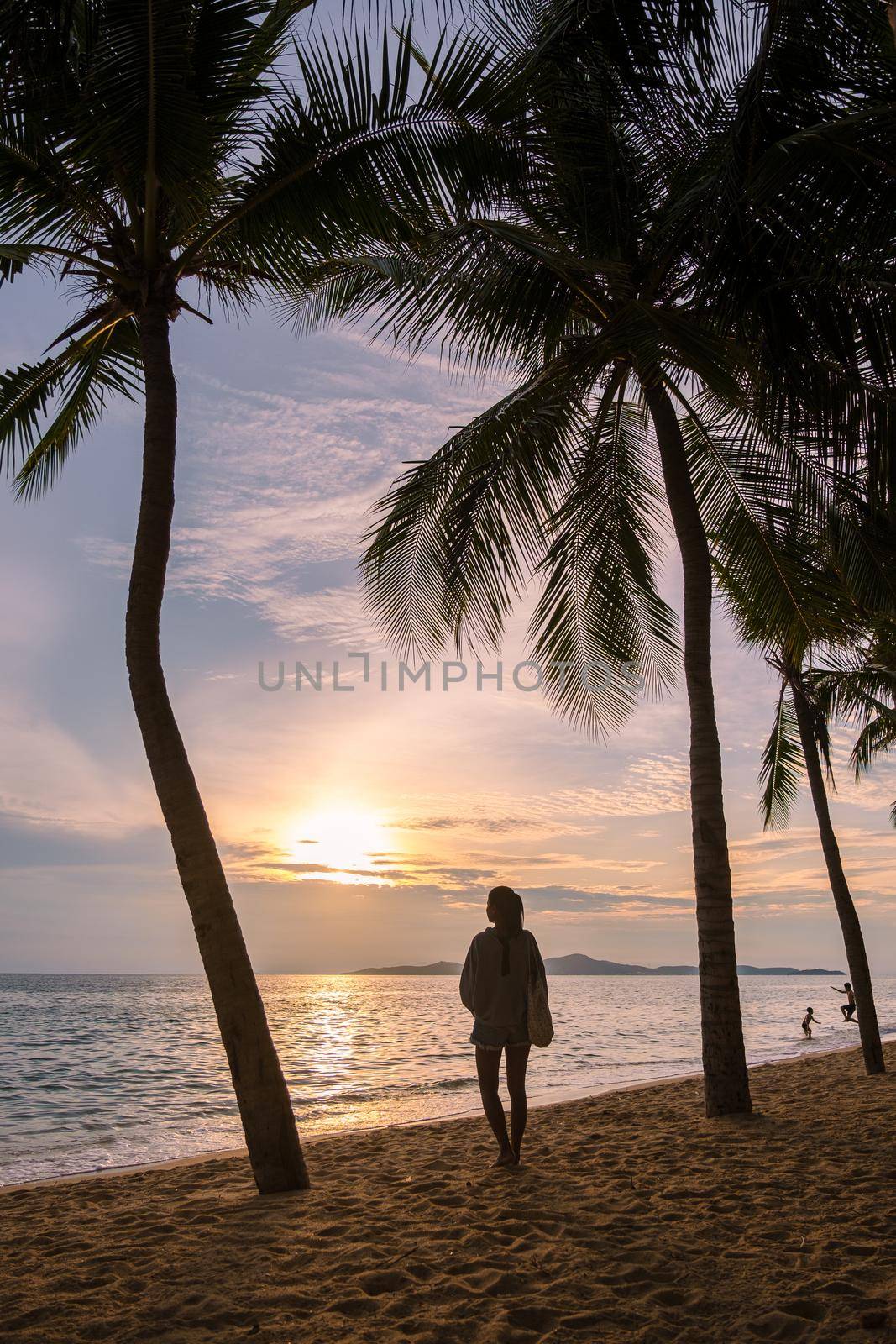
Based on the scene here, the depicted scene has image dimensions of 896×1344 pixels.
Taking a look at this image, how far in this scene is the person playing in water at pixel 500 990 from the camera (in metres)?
5.44

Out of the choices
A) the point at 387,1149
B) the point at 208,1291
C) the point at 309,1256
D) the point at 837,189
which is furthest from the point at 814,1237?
the point at 837,189

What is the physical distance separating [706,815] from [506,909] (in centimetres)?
254

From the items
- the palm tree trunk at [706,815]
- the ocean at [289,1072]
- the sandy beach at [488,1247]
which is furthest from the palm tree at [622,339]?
the ocean at [289,1072]

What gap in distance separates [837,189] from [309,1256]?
5840 mm

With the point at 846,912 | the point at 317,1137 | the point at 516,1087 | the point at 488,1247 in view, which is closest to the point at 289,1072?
the point at 317,1137

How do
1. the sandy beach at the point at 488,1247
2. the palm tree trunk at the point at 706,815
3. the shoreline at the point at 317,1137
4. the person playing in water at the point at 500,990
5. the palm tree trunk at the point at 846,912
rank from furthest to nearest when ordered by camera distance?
the palm tree trunk at the point at 846,912
the palm tree trunk at the point at 706,815
the shoreline at the point at 317,1137
the person playing in water at the point at 500,990
the sandy beach at the point at 488,1247

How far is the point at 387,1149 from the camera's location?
720cm

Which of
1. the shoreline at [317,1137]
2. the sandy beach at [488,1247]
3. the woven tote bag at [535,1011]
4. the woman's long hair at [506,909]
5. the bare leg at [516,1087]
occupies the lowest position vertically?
the shoreline at [317,1137]

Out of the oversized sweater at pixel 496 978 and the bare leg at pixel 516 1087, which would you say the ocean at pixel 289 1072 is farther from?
the oversized sweater at pixel 496 978

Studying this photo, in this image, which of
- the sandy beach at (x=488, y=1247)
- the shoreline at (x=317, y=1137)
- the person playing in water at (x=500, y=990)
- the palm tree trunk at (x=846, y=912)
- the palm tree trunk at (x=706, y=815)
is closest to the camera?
the sandy beach at (x=488, y=1247)

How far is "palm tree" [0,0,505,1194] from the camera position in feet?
17.8

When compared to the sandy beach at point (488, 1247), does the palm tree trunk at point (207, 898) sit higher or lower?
higher

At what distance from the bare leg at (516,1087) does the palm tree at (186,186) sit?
1315 millimetres

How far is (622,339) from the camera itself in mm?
6344
